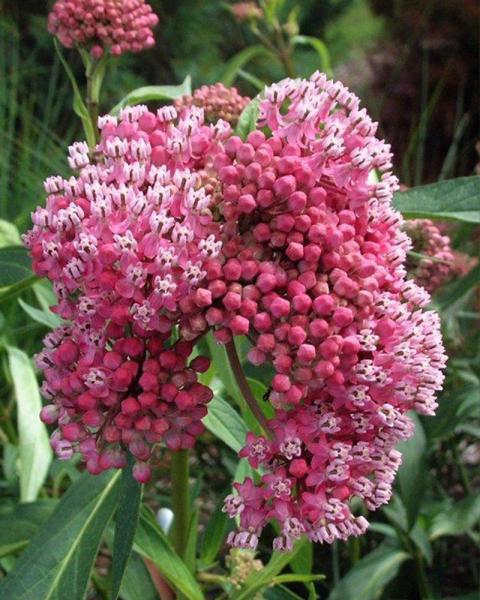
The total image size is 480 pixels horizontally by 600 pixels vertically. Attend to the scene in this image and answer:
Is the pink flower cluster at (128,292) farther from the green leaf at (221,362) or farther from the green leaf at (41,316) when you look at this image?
the green leaf at (41,316)

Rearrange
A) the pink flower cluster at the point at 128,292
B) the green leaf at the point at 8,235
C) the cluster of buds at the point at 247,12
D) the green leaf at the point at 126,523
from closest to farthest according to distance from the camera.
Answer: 1. the pink flower cluster at the point at 128,292
2. the green leaf at the point at 126,523
3. the green leaf at the point at 8,235
4. the cluster of buds at the point at 247,12

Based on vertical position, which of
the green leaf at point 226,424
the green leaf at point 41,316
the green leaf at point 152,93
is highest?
the green leaf at point 152,93

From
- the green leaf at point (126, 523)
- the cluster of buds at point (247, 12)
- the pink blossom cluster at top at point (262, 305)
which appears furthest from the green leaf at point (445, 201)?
the cluster of buds at point (247, 12)

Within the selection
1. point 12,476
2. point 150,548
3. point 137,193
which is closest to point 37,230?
point 137,193

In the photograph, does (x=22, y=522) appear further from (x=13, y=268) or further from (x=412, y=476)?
(x=412, y=476)

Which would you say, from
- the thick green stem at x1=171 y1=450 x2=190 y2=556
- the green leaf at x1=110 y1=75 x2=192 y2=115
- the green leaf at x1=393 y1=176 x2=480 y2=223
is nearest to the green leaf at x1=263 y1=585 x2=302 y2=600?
the thick green stem at x1=171 y1=450 x2=190 y2=556

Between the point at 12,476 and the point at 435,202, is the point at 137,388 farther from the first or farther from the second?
the point at 12,476
